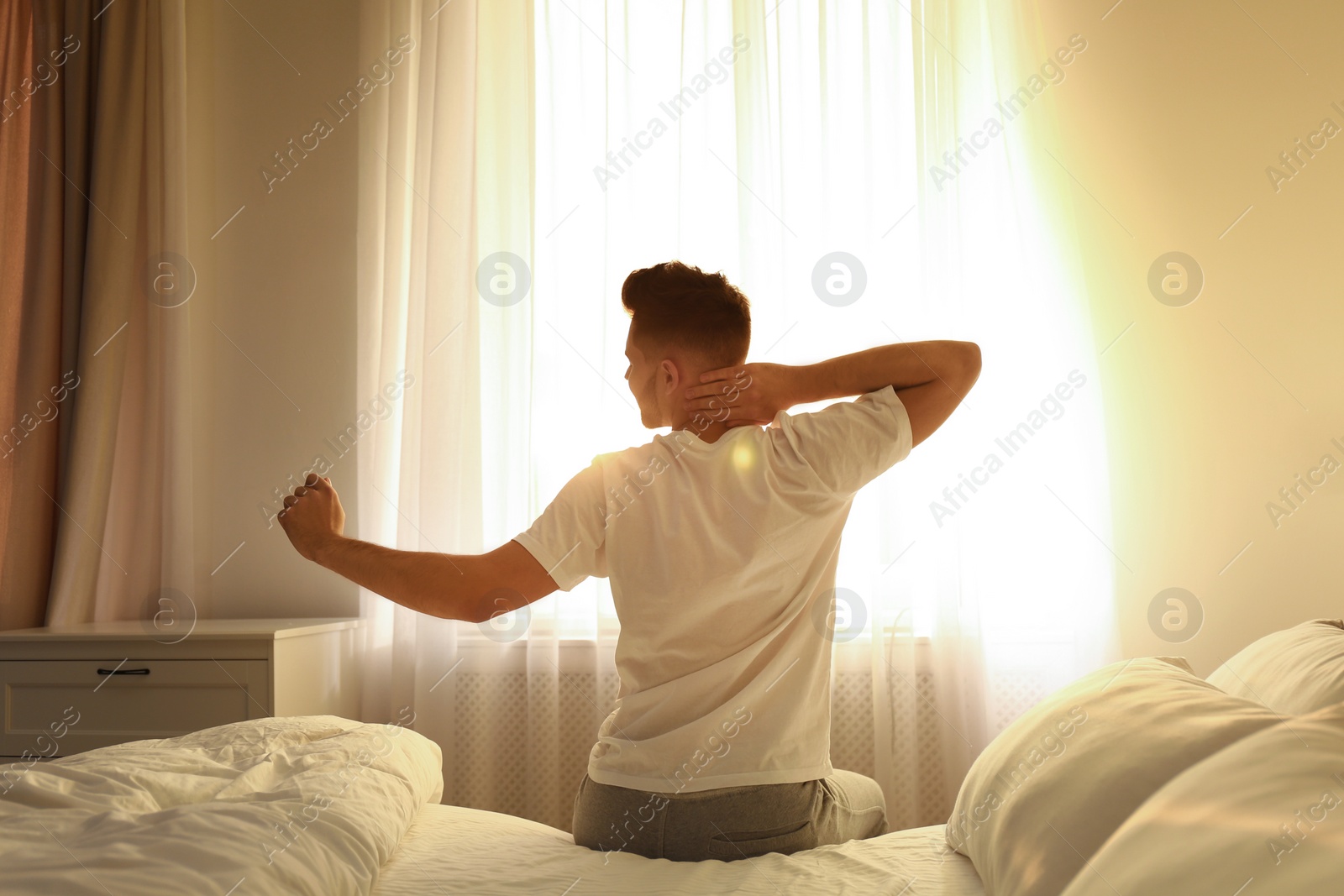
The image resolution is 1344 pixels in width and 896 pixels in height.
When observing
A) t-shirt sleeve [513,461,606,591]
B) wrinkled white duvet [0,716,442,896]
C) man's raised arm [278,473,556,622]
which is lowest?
wrinkled white duvet [0,716,442,896]

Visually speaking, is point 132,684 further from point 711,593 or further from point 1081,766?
point 1081,766

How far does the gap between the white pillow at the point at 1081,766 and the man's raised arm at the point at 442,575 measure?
0.56m

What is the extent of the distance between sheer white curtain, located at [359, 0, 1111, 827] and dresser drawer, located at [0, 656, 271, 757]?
51 centimetres

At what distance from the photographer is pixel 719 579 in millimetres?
1135

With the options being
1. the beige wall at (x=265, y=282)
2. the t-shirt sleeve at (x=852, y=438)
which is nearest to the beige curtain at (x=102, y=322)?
the beige wall at (x=265, y=282)

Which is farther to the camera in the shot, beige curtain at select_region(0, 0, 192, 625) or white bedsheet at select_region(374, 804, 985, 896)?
beige curtain at select_region(0, 0, 192, 625)

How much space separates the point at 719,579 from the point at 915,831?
42cm

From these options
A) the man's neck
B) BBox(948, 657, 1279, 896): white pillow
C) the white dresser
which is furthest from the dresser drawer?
BBox(948, 657, 1279, 896): white pillow

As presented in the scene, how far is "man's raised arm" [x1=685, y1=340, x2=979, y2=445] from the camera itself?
1.25m

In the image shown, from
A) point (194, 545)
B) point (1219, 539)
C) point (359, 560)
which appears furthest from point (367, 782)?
point (1219, 539)

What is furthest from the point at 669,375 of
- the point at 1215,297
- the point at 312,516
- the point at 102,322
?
the point at 102,322

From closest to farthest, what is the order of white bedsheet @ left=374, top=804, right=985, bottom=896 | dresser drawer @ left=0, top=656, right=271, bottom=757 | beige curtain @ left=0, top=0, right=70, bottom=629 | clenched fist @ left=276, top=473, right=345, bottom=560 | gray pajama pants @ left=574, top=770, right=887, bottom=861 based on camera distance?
1. white bedsheet @ left=374, top=804, right=985, bottom=896
2. gray pajama pants @ left=574, top=770, right=887, bottom=861
3. clenched fist @ left=276, top=473, right=345, bottom=560
4. dresser drawer @ left=0, top=656, right=271, bottom=757
5. beige curtain @ left=0, top=0, right=70, bottom=629

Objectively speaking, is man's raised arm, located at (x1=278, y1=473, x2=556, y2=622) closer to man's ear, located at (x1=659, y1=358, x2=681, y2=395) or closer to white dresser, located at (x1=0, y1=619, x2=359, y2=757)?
man's ear, located at (x1=659, y1=358, x2=681, y2=395)

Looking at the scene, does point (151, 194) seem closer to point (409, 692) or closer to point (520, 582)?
point (409, 692)
